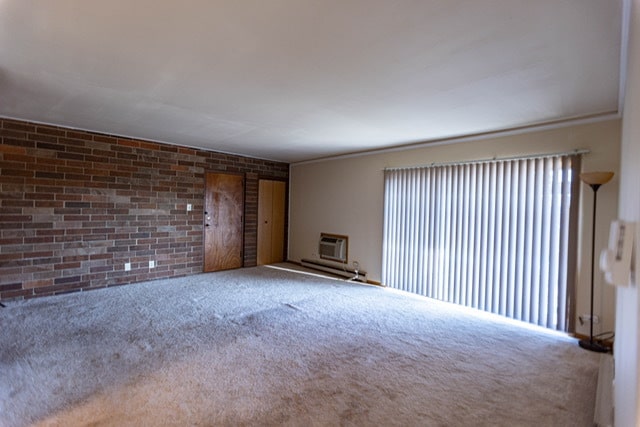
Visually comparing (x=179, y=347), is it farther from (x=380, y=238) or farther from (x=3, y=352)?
(x=380, y=238)

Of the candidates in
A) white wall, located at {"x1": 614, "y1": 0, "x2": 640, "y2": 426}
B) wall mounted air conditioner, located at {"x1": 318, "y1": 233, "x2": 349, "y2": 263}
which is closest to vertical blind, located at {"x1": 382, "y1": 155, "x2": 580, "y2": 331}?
wall mounted air conditioner, located at {"x1": 318, "y1": 233, "x2": 349, "y2": 263}

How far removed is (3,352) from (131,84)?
2.44 meters

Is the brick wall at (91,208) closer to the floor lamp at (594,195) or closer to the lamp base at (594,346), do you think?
the floor lamp at (594,195)

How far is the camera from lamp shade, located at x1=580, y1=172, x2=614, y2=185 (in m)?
2.87

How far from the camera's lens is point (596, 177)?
2900 millimetres

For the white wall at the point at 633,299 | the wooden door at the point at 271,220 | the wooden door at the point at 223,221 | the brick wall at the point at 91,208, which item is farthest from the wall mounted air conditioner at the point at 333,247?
the white wall at the point at 633,299

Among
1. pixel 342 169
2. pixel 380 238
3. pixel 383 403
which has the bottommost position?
pixel 383 403

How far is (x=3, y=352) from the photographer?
2650 millimetres

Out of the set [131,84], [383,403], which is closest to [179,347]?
[383,403]

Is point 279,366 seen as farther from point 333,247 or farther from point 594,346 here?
point 333,247

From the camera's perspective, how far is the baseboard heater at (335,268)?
554 centimetres

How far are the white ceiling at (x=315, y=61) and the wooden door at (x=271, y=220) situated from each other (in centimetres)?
303

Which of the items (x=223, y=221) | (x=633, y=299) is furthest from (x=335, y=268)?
(x=633, y=299)

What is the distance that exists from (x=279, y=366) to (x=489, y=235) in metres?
2.91
